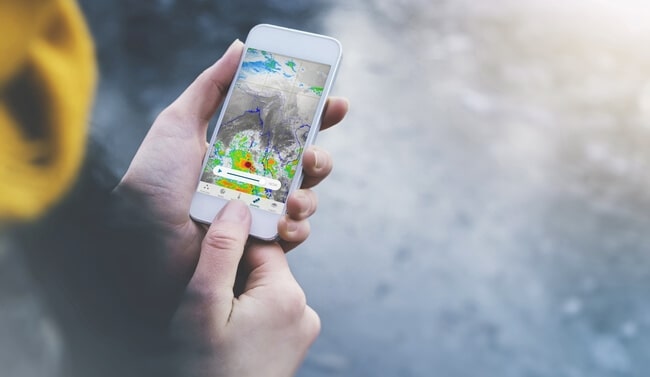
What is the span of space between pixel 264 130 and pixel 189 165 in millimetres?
100

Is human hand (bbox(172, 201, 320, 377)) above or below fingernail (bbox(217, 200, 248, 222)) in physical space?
below

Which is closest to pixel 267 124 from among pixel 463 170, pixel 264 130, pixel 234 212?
pixel 264 130

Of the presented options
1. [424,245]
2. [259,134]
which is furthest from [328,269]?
[259,134]

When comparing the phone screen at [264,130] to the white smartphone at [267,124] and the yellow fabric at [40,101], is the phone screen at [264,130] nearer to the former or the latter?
the white smartphone at [267,124]

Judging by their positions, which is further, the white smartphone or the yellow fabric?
the white smartphone

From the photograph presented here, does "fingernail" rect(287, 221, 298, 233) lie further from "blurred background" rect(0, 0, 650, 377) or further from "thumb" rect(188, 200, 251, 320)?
"blurred background" rect(0, 0, 650, 377)

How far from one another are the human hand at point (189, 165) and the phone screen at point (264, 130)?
22 millimetres

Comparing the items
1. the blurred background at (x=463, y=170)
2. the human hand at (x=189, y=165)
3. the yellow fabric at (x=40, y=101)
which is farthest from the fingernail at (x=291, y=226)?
the blurred background at (x=463, y=170)

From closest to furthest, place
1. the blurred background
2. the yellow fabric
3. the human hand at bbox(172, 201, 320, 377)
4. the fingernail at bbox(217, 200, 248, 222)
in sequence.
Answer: the yellow fabric < the human hand at bbox(172, 201, 320, 377) < the fingernail at bbox(217, 200, 248, 222) < the blurred background

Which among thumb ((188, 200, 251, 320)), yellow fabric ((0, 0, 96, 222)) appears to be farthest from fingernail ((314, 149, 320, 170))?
yellow fabric ((0, 0, 96, 222))

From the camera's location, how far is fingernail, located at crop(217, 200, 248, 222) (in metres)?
0.63

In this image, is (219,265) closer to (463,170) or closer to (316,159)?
(316,159)

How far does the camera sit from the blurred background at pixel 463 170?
4.43ft

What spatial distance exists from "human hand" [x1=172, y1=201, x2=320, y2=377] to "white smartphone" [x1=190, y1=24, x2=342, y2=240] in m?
0.04
